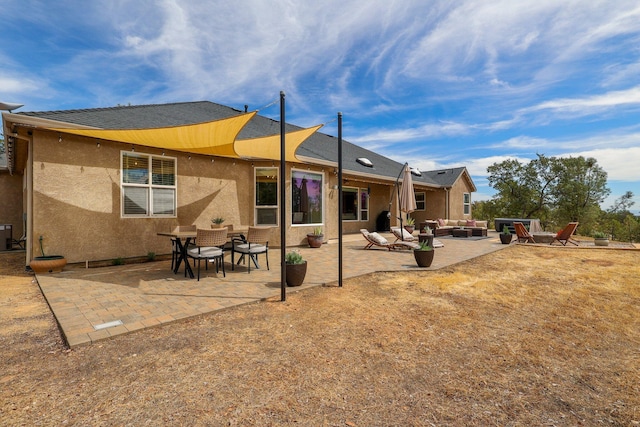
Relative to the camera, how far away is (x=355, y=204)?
1631 cm

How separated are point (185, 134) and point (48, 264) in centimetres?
403

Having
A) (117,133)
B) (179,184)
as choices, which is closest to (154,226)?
(179,184)

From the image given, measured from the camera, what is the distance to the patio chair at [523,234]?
12.3m

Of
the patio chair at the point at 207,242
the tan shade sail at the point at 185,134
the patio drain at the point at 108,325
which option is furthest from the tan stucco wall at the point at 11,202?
the patio drain at the point at 108,325

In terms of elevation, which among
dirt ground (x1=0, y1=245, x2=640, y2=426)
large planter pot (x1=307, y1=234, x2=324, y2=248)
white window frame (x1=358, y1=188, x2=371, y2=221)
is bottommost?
dirt ground (x1=0, y1=245, x2=640, y2=426)

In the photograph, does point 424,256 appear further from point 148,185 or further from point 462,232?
point 462,232

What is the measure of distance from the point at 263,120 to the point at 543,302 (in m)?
12.7

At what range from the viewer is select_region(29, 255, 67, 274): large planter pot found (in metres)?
6.10

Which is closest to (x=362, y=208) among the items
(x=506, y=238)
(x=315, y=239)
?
(x=315, y=239)

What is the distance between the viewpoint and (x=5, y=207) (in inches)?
462

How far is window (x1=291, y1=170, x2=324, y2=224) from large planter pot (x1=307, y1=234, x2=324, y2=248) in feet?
2.46

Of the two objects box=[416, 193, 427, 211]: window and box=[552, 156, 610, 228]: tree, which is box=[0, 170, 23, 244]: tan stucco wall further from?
box=[552, 156, 610, 228]: tree

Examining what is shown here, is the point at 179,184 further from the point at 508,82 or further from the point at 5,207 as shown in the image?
the point at 508,82

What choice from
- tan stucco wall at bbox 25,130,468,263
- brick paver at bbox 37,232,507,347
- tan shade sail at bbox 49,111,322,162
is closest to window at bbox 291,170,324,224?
tan stucco wall at bbox 25,130,468,263
